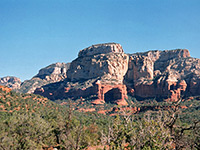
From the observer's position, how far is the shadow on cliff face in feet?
521

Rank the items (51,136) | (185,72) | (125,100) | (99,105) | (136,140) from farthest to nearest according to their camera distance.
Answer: (185,72), (125,100), (99,105), (51,136), (136,140)

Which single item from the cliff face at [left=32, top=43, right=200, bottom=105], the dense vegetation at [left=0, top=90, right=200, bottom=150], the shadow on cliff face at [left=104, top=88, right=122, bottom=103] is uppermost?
the cliff face at [left=32, top=43, right=200, bottom=105]

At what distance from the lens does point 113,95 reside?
162 meters

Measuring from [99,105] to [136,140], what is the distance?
13470cm

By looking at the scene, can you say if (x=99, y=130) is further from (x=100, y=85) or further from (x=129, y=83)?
(x=129, y=83)

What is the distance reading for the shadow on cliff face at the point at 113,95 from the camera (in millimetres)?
158812

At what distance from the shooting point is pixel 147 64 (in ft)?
633

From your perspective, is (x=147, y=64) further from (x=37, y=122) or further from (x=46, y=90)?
(x=37, y=122)

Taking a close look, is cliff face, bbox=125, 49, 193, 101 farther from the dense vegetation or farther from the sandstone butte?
the dense vegetation

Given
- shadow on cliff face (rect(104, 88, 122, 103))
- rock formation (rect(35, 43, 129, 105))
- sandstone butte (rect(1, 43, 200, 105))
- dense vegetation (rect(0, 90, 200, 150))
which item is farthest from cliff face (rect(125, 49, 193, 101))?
dense vegetation (rect(0, 90, 200, 150))

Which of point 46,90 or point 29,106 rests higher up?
Answer: point 46,90

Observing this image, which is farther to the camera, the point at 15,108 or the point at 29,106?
the point at 29,106

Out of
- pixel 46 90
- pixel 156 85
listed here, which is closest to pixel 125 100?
pixel 156 85

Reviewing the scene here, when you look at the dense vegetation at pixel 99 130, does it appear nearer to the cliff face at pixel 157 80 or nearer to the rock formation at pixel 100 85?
the rock formation at pixel 100 85
